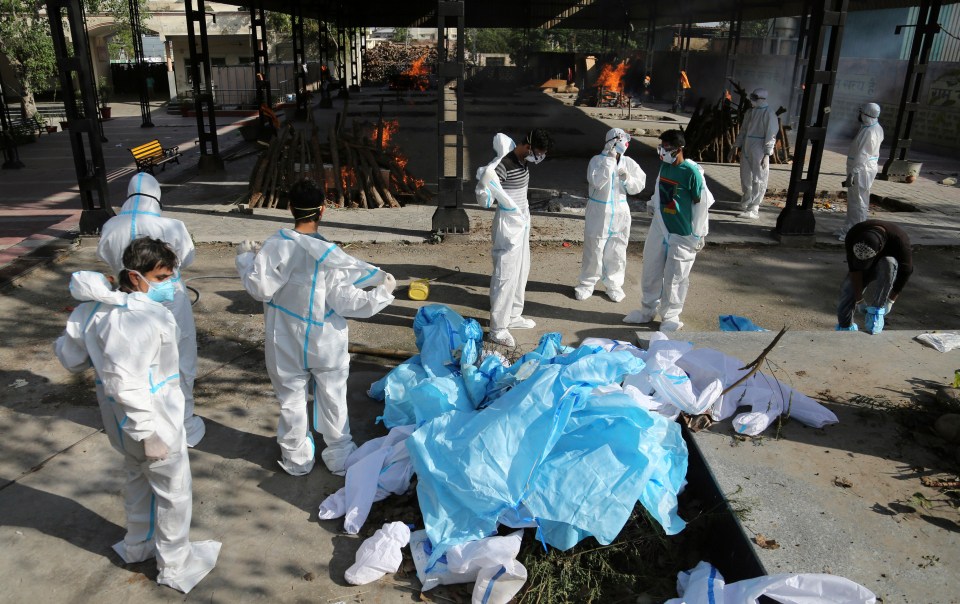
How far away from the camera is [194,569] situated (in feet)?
11.8

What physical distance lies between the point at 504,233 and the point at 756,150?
675 centimetres

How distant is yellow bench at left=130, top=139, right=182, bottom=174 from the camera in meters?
13.0

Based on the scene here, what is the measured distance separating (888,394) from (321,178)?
8.74m

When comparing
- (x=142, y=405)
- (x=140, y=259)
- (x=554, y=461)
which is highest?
(x=140, y=259)

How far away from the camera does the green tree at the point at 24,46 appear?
19984mm

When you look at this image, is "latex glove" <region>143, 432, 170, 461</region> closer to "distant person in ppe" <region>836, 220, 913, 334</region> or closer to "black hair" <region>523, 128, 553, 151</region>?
"black hair" <region>523, 128, 553, 151</region>

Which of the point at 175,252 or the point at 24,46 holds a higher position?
the point at 24,46

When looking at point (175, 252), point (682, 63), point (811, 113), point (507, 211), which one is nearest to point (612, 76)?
point (682, 63)

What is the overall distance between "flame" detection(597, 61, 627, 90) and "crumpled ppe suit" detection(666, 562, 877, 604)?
3186 cm

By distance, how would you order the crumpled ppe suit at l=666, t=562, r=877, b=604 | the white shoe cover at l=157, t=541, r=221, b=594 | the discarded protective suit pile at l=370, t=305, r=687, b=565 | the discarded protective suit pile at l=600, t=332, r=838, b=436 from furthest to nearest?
the discarded protective suit pile at l=600, t=332, r=838, b=436, the discarded protective suit pile at l=370, t=305, r=687, b=565, the white shoe cover at l=157, t=541, r=221, b=594, the crumpled ppe suit at l=666, t=562, r=877, b=604

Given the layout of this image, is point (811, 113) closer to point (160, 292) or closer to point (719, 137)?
point (719, 137)

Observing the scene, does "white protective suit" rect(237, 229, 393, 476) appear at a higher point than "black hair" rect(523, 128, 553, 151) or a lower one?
lower

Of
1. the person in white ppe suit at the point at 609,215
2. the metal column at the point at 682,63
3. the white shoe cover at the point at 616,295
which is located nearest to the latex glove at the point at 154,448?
the person in white ppe suit at the point at 609,215

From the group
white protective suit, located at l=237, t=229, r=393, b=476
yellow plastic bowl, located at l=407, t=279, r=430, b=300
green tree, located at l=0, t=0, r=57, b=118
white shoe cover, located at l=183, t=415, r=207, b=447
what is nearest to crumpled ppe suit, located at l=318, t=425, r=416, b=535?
white protective suit, located at l=237, t=229, r=393, b=476
